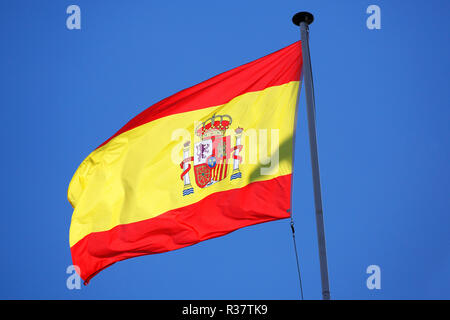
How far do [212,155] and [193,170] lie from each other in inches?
18.9

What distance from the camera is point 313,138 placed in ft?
25.8

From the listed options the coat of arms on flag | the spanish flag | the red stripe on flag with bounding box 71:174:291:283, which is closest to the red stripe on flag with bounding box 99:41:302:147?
the spanish flag

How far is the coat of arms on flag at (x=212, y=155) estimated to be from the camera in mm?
9602

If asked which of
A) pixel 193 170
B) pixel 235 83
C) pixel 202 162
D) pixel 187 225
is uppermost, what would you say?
pixel 235 83

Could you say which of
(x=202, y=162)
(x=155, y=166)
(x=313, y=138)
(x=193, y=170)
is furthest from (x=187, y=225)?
(x=313, y=138)

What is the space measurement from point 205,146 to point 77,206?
3.15 meters

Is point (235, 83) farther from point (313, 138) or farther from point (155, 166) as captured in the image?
point (313, 138)

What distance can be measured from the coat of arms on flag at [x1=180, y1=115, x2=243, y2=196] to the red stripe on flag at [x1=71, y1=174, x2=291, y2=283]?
361 millimetres

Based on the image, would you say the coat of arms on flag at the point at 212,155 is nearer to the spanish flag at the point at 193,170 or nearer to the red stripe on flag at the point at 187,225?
the spanish flag at the point at 193,170

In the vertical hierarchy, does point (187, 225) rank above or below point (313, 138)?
below

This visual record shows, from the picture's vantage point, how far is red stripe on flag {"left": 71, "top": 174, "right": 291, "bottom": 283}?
8.95 meters
